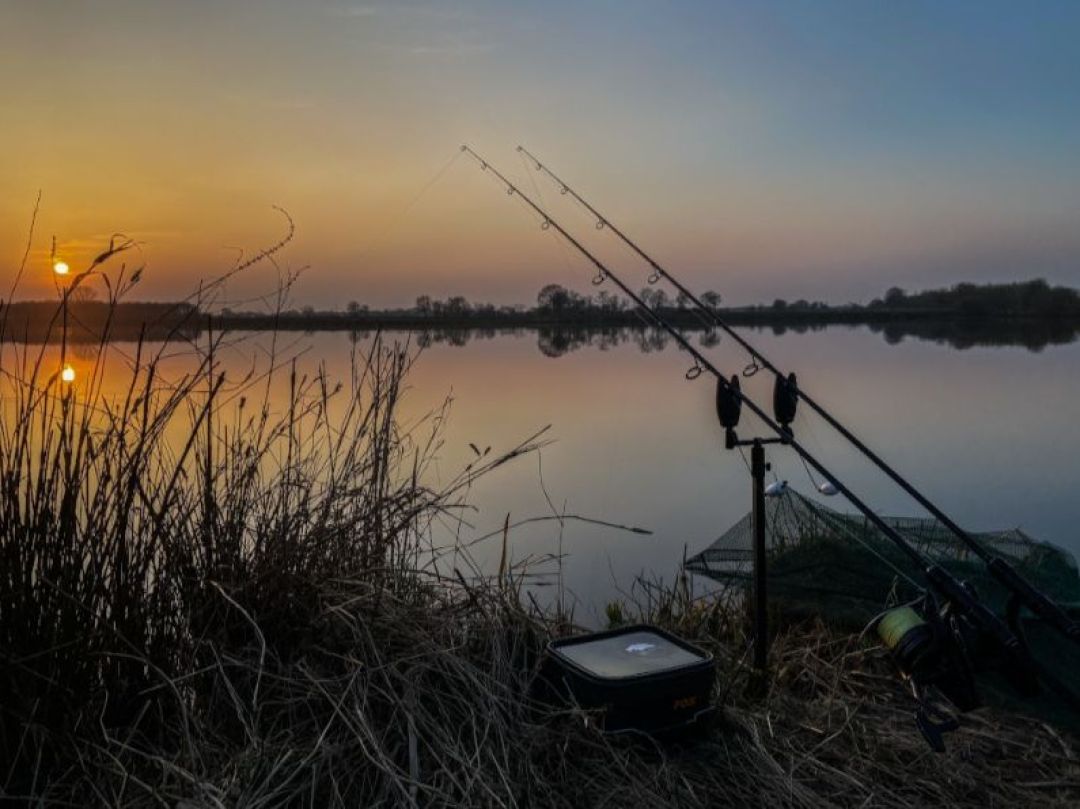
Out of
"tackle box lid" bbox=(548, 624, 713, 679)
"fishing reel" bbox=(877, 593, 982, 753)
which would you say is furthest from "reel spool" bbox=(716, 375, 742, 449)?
"fishing reel" bbox=(877, 593, 982, 753)

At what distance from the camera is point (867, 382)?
20109mm

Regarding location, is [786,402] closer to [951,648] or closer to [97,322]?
[951,648]

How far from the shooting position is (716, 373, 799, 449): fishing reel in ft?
8.43

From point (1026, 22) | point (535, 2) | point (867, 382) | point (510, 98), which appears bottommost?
point (867, 382)

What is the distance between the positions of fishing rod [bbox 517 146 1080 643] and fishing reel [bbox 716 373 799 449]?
0.06 feet

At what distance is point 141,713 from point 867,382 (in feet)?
64.8

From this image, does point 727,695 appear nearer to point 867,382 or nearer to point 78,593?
point 78,593

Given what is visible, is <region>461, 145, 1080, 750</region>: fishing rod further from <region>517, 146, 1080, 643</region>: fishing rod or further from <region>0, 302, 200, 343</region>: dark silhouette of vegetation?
<region>0, 302, 200, 343</region>: dark silhouette of vegetation

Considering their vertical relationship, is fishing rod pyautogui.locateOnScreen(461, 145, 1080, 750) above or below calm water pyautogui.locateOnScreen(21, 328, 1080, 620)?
above

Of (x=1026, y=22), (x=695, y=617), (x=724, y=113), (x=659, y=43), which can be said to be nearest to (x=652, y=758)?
(x=695, y=617)

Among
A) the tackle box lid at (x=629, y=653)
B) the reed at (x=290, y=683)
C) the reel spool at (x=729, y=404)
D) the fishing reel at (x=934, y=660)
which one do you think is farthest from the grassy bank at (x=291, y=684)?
the reel spool at (x=729, y=404)

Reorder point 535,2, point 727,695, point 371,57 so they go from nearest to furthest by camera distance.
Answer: point 727,695, point 535,2, point 371,57

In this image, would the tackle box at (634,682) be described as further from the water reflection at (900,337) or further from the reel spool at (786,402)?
the water reflection at (900,337)

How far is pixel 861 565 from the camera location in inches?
143
